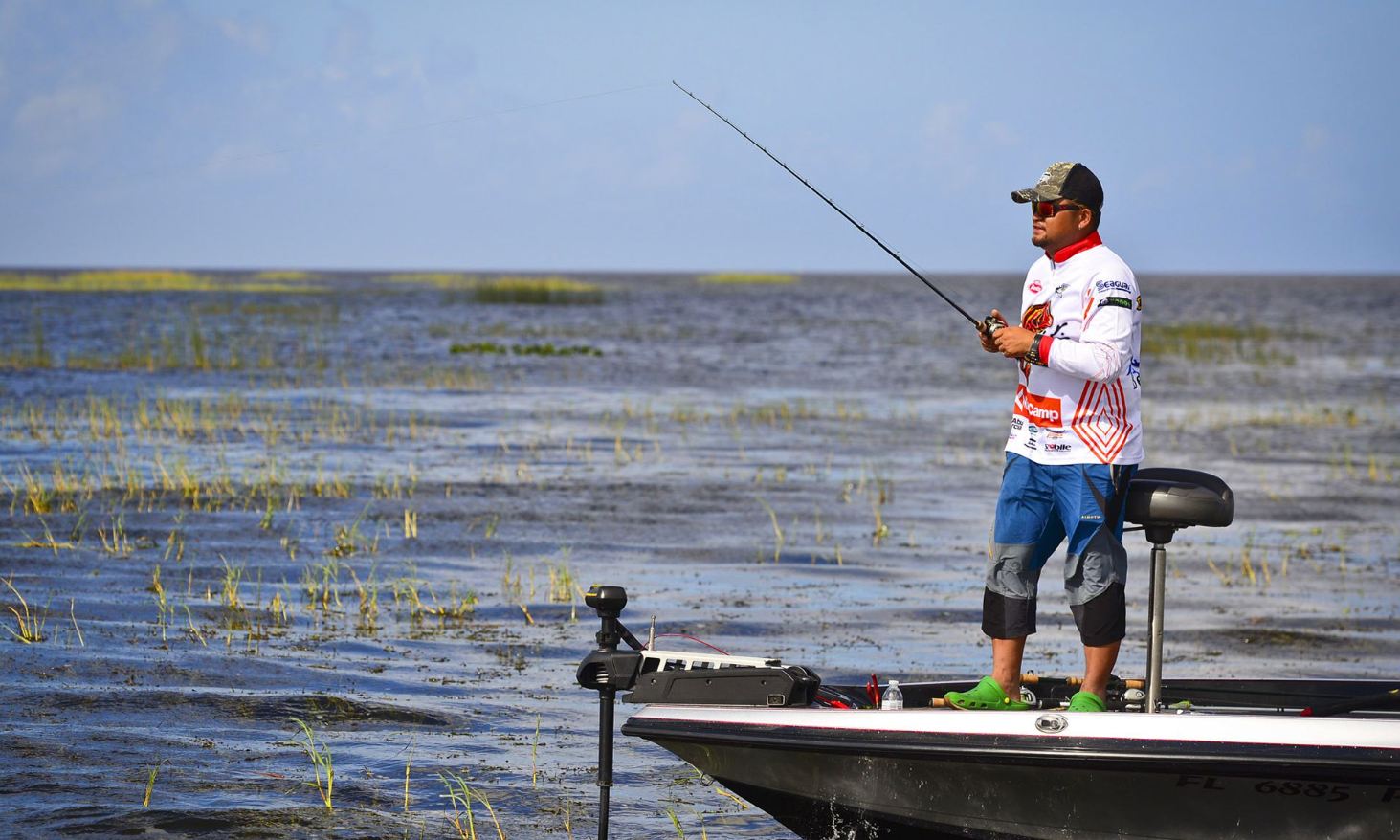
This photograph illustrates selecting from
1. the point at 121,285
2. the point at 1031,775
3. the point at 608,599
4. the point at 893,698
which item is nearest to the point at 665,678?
the point at 608,599

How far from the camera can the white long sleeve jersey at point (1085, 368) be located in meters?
5.27

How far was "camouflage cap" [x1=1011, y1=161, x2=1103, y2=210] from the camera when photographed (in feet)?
17.7

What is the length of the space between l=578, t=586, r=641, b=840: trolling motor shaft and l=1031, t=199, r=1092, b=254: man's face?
6.27 ft

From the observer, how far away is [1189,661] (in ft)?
29.1

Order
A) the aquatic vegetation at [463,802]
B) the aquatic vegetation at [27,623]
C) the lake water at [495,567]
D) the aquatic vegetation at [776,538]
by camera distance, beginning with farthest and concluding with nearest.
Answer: the aquatic vegetation at [776,538], the aquatic vegetation at [27,623], the lake water at [495,567], the aquatic vegetation at [463,802]

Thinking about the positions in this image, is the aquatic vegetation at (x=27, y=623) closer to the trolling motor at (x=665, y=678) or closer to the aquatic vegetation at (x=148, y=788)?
the aquatic vegetation at (x=148, y=788)

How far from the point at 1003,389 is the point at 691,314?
3716cm

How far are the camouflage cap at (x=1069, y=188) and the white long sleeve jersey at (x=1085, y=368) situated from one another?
0.48 ft

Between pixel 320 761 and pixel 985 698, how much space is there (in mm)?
2734

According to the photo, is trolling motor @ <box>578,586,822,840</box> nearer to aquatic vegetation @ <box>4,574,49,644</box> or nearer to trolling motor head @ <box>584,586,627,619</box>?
trolling motor head @ <box>584,586,627,619</box>

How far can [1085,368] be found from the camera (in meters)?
5.24

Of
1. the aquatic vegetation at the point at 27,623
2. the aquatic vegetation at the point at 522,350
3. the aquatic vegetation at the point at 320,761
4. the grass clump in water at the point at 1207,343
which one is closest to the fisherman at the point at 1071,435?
the aquatic vegetation at the point at 320,761

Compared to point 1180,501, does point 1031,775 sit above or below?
below

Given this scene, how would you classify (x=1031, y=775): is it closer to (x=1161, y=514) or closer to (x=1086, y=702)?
(x=1086, y=702)
